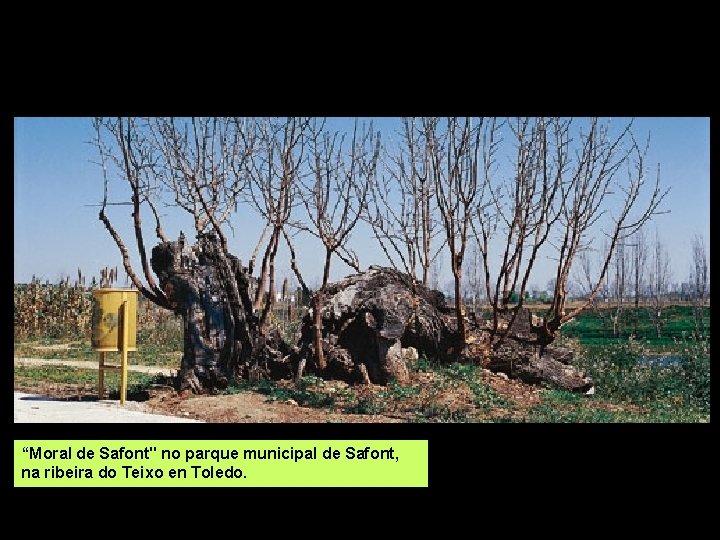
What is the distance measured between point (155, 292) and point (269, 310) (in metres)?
1.12

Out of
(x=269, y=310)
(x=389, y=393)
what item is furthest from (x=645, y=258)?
(x=269, y=310)

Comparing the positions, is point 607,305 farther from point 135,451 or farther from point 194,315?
point 135,451

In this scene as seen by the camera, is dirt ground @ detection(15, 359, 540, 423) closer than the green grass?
Yes

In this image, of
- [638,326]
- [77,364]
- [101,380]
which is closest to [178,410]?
[101,380]

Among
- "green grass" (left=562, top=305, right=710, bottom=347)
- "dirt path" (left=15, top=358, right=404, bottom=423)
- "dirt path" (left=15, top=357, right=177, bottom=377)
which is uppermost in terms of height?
"green grass" (left=562, top=305, right=710, bottom=347)

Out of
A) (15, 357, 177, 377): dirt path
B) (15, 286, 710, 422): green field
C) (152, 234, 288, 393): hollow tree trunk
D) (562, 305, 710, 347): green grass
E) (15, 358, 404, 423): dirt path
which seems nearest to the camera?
(15, 358, 404, 423): dirt path

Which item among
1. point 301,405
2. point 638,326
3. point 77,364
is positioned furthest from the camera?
point 638,326

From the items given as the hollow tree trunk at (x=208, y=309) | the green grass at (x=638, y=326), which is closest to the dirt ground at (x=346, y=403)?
the hollow tree trunk at (x=208, y=309)

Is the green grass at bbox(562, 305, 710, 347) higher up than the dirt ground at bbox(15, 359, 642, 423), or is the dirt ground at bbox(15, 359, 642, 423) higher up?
the green grass at bbox(562, 305, 710, 347)

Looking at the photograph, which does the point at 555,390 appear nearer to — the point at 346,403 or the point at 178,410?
the point at 346,403

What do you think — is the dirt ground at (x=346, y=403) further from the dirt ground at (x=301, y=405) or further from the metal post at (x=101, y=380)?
the metal post at (x=101, y=380)

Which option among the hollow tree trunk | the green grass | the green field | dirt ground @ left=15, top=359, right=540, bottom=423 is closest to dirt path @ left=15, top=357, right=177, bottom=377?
the green field

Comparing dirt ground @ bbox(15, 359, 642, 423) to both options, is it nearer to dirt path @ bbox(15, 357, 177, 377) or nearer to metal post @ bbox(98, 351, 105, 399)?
metal post @ bbox(98, 351, 105, 399)
